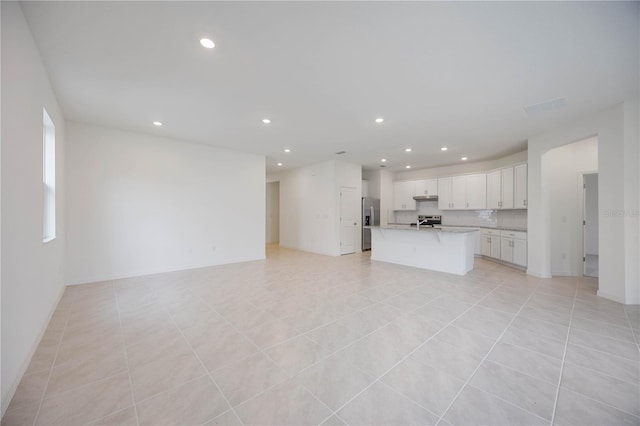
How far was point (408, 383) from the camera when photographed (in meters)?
1.79

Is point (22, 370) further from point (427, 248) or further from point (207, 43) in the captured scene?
point (427, 248)

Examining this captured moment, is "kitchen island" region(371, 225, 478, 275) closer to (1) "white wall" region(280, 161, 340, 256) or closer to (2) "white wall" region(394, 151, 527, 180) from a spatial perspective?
(1) "white wall" region(280, 161, 340, 256)

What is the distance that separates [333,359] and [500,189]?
660 centimetres

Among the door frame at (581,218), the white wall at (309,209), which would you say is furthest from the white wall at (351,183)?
the door frame at (581,218)

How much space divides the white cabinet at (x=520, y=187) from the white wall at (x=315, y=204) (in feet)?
13.3

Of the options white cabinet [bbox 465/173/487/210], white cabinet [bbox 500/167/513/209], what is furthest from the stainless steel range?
A: white cabinet [bbox 500/167/513/209]

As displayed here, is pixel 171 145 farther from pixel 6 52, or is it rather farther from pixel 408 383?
pixel 408 383

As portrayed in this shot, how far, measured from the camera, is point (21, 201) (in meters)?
1.96

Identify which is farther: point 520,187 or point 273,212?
point 273,212

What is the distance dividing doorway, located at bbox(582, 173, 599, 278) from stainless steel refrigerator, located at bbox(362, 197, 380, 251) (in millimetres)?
4993

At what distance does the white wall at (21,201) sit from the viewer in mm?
1688

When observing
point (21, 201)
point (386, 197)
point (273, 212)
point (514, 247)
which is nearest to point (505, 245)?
point (514, 247)

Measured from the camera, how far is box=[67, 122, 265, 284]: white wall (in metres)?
4.30

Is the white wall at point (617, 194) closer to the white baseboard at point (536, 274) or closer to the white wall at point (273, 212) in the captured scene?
the white baseboard at point (536, 274)
